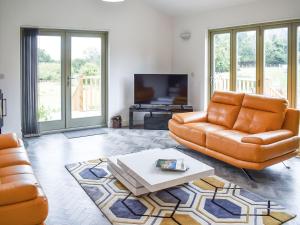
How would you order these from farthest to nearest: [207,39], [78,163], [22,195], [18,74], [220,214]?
[207,39] → [18,74] → [78,163] → [220,214] → [22,195]

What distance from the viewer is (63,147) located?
17.1 ft

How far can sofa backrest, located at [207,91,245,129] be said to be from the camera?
480cm

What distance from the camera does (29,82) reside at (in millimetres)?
5695

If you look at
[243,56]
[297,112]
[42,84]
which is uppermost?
[243,56]

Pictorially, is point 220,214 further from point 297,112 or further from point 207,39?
point 207,39

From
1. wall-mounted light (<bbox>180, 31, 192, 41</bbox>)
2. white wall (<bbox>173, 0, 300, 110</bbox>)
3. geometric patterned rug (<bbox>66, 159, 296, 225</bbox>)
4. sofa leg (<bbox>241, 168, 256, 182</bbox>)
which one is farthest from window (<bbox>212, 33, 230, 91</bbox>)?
geometric patterned rug (<bbox>66, 159, 296, 225</bbox>)

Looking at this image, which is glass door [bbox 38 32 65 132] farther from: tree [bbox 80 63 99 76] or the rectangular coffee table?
the rectangular coffee table

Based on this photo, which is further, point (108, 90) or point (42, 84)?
point (108, 90)

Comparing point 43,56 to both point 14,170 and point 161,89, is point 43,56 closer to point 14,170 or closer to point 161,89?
point 161,89

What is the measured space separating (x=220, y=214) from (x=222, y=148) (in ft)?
4.08

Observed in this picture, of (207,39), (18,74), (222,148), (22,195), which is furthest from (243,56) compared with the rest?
(22,195)

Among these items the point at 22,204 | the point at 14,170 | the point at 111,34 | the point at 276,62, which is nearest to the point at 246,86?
the point at 276,62

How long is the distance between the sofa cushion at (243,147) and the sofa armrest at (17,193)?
2.45 m

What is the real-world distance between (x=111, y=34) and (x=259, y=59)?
9.78 ft
